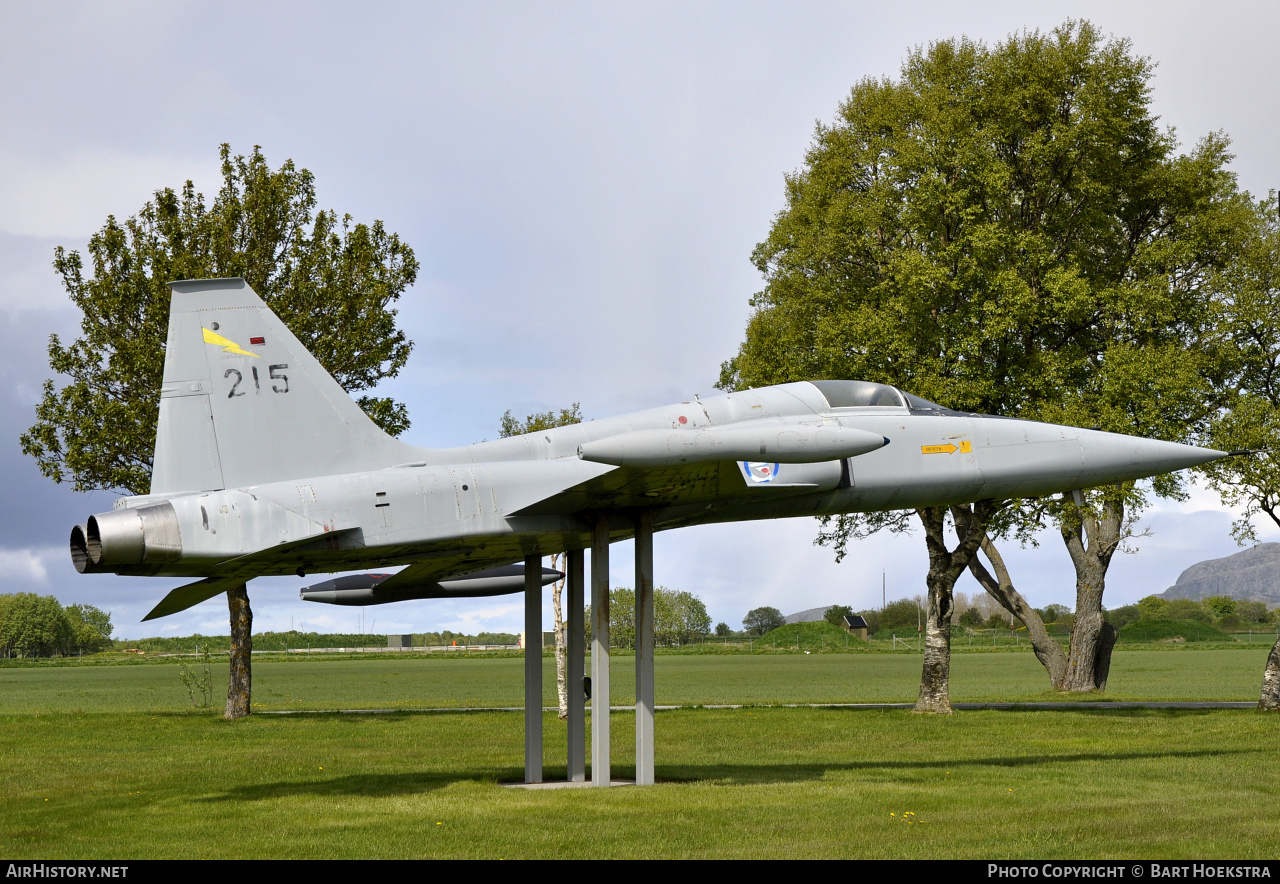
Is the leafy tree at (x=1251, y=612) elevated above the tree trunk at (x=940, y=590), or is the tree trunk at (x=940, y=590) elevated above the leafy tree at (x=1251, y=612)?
the tree trunk at (x=940, y=590)

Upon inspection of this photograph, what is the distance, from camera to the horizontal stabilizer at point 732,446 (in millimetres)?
11648

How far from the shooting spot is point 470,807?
42.4 ft

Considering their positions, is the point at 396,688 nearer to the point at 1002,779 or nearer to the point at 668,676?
the point at 668,676

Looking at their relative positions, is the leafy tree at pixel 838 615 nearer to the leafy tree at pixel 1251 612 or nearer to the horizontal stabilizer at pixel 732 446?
the leafy tree at pixel 1251 612

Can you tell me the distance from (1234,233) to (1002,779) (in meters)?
19.3

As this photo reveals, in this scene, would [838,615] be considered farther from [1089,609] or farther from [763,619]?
[1089,609]

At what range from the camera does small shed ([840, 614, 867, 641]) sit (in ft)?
418

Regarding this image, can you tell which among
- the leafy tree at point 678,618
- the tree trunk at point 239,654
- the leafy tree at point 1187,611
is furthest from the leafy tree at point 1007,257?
the leafy tree at point 1187,611

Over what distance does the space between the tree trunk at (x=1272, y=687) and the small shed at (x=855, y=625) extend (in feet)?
324

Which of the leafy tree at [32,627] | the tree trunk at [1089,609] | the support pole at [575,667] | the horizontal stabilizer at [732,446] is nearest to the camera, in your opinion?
the horizontal stabilizer at [732,446]

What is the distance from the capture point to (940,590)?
27938mm

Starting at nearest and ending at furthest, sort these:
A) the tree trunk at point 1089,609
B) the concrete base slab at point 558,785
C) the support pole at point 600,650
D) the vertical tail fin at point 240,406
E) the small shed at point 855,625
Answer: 1. the vertical tail fin at point 240,406
2. the support pole at point 600,650
3. the concrete base slab at point 558,785
4. the tree trunk at point 1089,609
5. the small shed at point 855,625

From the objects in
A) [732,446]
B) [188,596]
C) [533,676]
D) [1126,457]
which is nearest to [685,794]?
[533,676]

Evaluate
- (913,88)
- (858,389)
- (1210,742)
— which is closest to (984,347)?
(913,88)
